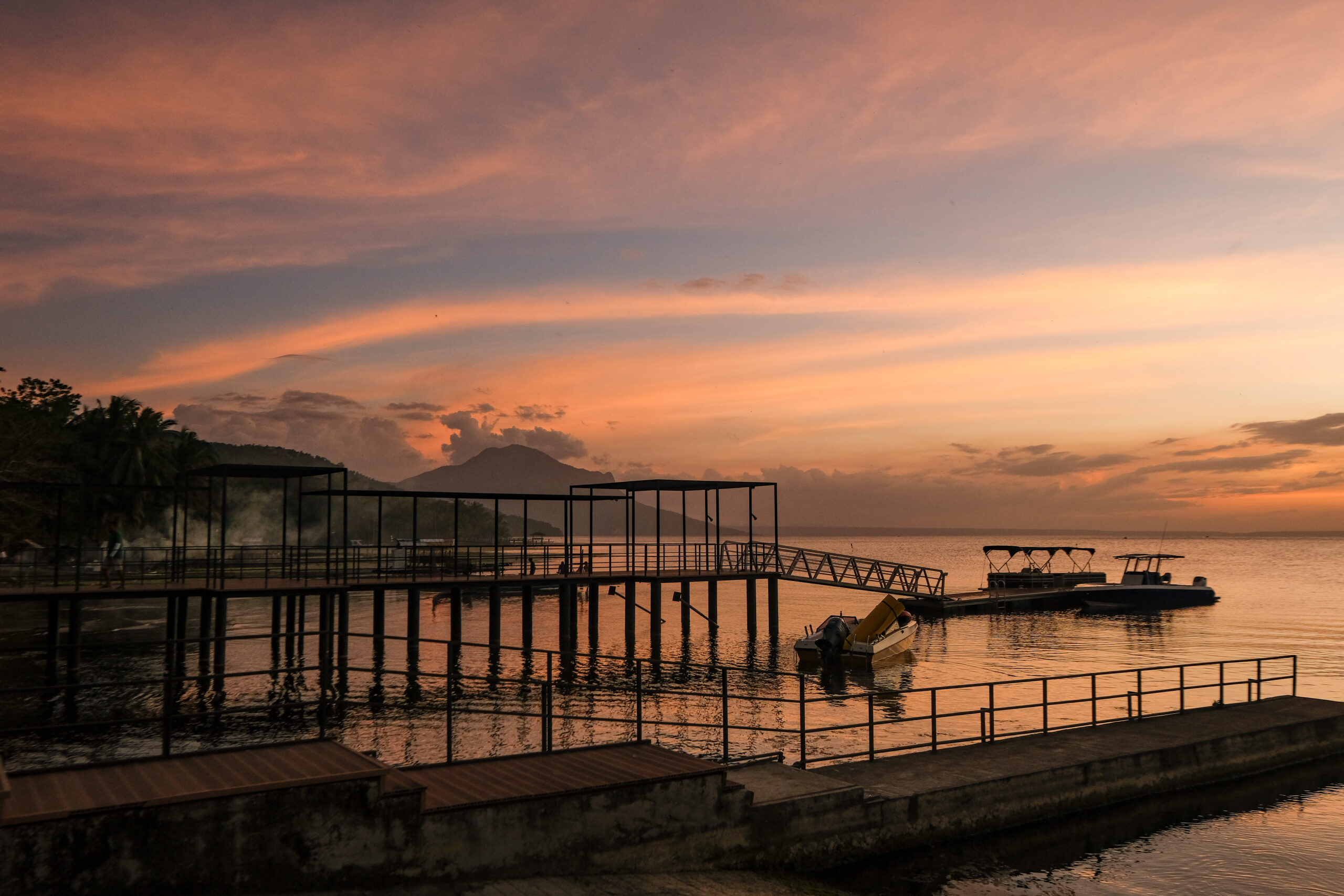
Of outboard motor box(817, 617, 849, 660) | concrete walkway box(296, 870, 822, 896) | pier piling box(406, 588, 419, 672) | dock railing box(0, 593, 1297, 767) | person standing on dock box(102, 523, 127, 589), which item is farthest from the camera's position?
outboard motor box(817, 617, 849, 660)

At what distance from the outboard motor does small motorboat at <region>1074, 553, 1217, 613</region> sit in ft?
111

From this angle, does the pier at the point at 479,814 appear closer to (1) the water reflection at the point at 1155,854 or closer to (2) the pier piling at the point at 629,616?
(1) the water reflection at the point at 1155,854

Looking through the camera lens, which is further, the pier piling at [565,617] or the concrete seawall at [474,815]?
the pier piling at [565,617]

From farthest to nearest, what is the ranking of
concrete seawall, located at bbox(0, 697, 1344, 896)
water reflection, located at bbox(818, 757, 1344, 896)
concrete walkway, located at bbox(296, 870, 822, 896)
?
water reflection, located at bbox(818, 757, 1344, 896) → concrete walkway, located at bbox(296, 870, 822, 896) → concrete seawall, located at bbox(0, 697, 1344, 896)

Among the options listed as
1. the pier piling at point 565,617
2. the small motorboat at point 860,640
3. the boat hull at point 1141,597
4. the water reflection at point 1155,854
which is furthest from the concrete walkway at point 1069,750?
the boat hull at point 1141,597

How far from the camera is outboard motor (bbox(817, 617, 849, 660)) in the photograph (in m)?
39.5

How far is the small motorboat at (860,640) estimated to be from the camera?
39.2 metres

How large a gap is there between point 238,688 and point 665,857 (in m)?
25.6

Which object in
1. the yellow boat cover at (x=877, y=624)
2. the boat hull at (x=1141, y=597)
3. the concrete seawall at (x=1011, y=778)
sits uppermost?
the concrete seawall at (x=1011, y=778)

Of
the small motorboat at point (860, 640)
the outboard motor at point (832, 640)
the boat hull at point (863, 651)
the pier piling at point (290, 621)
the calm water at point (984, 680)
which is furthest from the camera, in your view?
the outboard motor at point (832, 640)

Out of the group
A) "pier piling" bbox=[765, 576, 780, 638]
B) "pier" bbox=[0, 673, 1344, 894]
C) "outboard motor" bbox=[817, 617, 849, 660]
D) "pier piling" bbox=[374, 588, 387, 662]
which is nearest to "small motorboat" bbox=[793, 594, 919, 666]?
"outboard motor" bbox=[817, 617, 849, 660]

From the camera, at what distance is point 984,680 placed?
1487 inches

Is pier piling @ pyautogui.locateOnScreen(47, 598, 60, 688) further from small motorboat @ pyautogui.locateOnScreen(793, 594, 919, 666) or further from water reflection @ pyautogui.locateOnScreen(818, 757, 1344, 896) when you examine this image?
water reflection @ pyautogui.locateOnScreen(818, 757, 1344, 896)

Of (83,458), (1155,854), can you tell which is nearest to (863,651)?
(1155,854)
